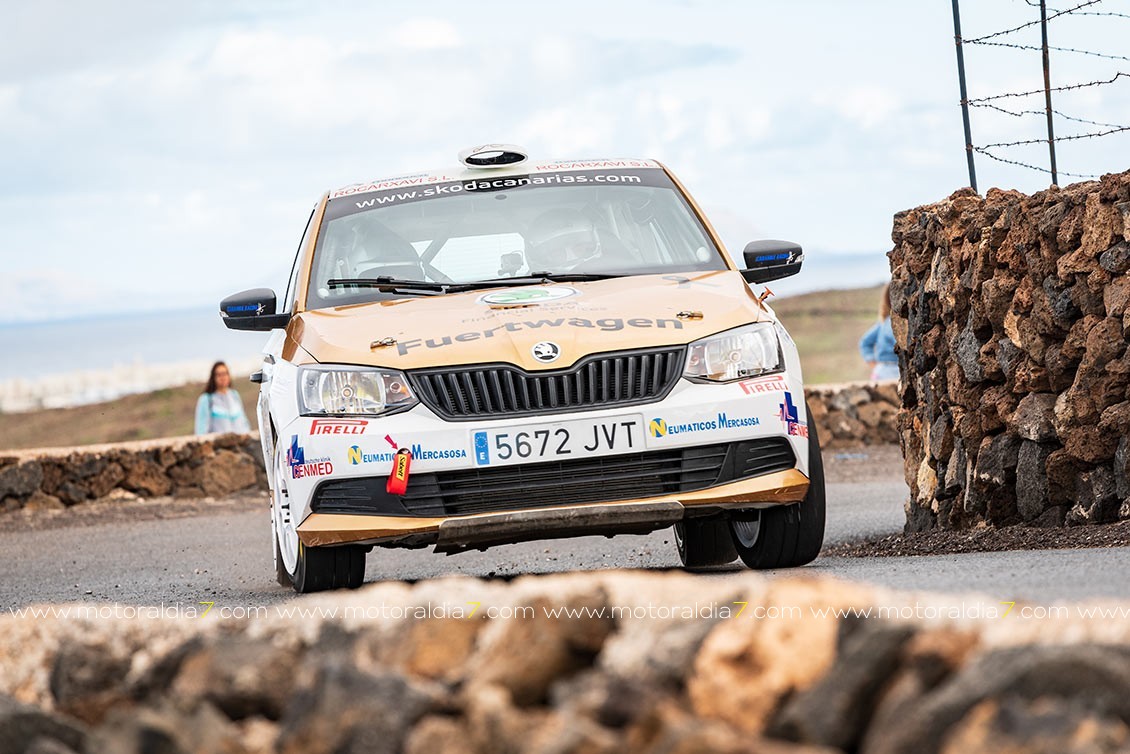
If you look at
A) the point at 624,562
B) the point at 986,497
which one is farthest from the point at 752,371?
the point at 624,562

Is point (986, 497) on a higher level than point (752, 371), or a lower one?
lower

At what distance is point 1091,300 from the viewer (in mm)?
8117

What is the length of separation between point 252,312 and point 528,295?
1.44 metres

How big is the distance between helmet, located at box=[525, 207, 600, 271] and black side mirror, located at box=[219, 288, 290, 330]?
4.01 feet

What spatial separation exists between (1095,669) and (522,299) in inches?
176

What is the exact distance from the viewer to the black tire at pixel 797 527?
7172 mm

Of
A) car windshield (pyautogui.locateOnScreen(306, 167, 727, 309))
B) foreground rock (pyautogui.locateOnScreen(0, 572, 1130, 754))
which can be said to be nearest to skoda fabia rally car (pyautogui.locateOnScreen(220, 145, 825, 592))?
car windshield (pyautogui.locateOnScreen(306, 167, 727, 309))

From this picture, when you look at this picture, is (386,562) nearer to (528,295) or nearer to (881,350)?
(528,295)

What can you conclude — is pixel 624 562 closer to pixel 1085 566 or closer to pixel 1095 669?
pixel 1085 566

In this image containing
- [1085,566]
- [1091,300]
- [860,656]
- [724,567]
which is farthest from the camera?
[724,567]

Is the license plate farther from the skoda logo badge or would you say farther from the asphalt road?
the asphalt road

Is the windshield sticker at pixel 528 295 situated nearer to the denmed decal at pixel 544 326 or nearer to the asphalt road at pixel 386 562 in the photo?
the denmed decal at pixel 544 326

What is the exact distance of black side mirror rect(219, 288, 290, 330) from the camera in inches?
309

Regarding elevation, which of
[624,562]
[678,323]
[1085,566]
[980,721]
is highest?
[678,323]
